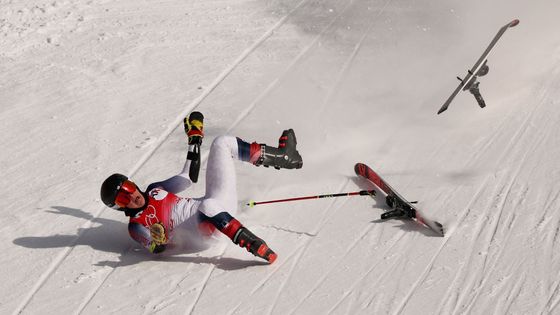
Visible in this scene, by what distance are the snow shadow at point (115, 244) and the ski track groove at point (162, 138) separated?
0.09 metres

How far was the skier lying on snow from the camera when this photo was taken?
280 inches

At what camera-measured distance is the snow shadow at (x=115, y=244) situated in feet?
24.6

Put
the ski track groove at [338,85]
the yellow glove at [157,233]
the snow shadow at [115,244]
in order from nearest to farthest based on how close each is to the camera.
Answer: the ski track groove at [338,85]
the yellow glove at [157,233]
the snow shadow at [115,244]

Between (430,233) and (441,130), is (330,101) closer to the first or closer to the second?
(441,130)

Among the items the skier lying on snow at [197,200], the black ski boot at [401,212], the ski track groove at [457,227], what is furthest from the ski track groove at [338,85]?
the ski track groove at [457,227]

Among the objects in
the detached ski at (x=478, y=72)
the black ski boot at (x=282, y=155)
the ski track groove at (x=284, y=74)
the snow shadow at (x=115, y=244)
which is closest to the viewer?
the snow shadow at (x=115, y=244)

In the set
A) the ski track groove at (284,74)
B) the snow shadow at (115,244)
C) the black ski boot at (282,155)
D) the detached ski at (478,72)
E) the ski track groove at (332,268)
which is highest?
the detached ski at (478,72)

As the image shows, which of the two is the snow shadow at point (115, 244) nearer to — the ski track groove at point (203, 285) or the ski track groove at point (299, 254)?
the ski track groove at point (203, 285)

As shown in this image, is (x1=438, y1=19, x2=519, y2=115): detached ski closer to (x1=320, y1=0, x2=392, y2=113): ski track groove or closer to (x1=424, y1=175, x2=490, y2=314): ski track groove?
(x1=424, y1=175, x2=490, y2=314): ski track groove

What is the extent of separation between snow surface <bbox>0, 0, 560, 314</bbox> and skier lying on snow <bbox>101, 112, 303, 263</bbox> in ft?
1.14

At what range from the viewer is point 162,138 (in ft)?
32.3

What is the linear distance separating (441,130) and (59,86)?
17.2 ft

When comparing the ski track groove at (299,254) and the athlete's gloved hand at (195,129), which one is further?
the athlete's gloved hand at (195,129)

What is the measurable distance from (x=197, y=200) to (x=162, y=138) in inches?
97.7
